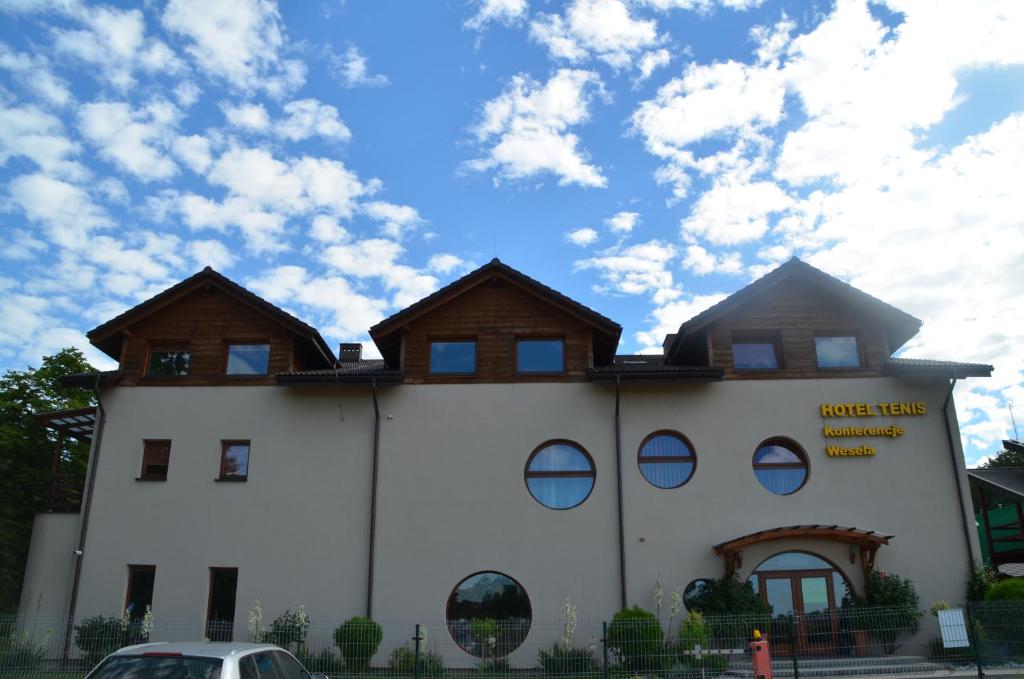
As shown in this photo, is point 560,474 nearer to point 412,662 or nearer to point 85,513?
point 412,662

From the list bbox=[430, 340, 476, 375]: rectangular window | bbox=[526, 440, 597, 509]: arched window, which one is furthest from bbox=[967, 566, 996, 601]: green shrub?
bbox=[430, 340, 476, 375]: rectangular window

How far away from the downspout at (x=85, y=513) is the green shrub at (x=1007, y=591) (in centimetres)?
1975

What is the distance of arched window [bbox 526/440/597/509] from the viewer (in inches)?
703

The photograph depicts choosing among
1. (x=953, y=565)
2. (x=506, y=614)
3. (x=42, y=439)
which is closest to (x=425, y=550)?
(x=506, y=614)

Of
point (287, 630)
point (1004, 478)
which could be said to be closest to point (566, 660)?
point (287, 630)

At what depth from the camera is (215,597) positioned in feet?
57.4

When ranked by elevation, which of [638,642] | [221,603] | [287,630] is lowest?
[638,642]

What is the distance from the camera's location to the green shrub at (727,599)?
16203 millimetres

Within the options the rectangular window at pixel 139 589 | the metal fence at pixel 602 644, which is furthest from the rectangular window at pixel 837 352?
the rectangular window at pixel 139 589

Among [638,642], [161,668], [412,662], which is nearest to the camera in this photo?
[161,668]

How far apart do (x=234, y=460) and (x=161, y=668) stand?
1230 cm

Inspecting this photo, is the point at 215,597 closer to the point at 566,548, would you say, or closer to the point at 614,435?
the point at 566,548

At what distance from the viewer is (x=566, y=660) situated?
15602 mm

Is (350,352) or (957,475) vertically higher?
(350,352)
